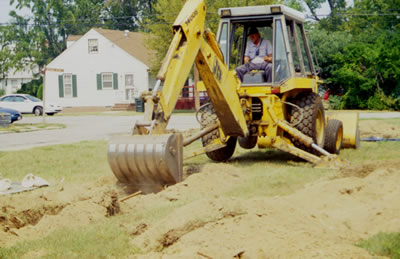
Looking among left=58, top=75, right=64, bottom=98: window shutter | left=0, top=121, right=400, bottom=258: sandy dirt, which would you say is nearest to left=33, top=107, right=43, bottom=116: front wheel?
left=58, top=75, right=64, bottom=98: window shutter

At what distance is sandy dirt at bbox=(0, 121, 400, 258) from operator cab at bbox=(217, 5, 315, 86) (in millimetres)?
3057

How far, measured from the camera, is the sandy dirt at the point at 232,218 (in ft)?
18.0

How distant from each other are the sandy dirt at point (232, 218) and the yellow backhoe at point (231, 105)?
2.03 ft

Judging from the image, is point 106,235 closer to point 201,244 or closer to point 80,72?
point 201,244

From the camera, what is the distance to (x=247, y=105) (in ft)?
37.9

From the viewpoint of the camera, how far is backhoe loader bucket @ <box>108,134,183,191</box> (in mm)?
8695

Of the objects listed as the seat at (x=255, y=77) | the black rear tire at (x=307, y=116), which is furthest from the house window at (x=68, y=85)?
the seat at (x=255, y=77)

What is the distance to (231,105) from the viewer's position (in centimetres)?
1087

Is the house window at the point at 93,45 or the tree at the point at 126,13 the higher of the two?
the tree at the point at 126,13

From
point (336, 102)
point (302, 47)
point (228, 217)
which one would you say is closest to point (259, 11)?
point (302, 47)

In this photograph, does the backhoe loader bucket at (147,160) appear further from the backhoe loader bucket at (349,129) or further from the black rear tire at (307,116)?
the backhoe loader bucket at (349,129)

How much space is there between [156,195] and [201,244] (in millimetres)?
2858

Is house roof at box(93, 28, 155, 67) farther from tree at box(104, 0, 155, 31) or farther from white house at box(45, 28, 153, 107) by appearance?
tree at box(104, 0, 155, 31)

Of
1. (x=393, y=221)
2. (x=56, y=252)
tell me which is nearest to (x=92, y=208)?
(x=56, y=252)
